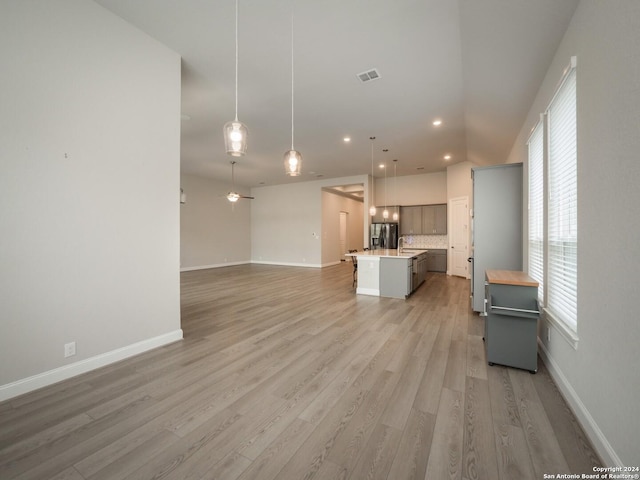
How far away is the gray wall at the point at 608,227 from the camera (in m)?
1.33

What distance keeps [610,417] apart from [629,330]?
0.57 metres

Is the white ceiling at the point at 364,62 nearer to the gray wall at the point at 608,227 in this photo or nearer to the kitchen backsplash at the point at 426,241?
the gray wall at the point at 608,227

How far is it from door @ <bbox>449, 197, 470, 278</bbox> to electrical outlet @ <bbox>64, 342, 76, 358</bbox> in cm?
842

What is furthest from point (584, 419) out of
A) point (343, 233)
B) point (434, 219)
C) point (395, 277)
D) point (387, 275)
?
point (343, 233)

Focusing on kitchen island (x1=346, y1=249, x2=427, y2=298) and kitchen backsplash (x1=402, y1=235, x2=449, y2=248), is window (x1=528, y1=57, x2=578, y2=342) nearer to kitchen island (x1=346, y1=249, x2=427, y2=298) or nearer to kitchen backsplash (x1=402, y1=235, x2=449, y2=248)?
kitchen island (x1=346, y1=249, x2=427, y2=298)

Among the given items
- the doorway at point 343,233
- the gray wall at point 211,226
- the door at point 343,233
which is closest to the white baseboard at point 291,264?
the gray wall at point 211,226

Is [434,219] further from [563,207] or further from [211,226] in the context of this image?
[211,226]

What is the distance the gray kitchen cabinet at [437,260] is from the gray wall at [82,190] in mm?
8297

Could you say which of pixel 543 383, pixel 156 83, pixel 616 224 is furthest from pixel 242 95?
pixel 543 383

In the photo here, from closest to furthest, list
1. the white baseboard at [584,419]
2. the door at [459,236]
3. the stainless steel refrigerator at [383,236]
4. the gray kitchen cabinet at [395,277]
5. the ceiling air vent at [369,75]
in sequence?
the white baseboard at [584,419]
the ceiling air vent at [369,75]
the gray kitchen cabinet at [395,277]
the door at [459,236]
the stainless steel refrigerator at [383,236]

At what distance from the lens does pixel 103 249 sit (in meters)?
2.69

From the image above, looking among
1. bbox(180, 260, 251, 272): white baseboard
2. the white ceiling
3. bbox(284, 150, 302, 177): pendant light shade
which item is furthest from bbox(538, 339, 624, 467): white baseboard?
bbox(180, 260, 251, 272): white baseboard

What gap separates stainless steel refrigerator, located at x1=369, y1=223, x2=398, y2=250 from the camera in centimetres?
949

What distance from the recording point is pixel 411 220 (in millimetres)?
9844
